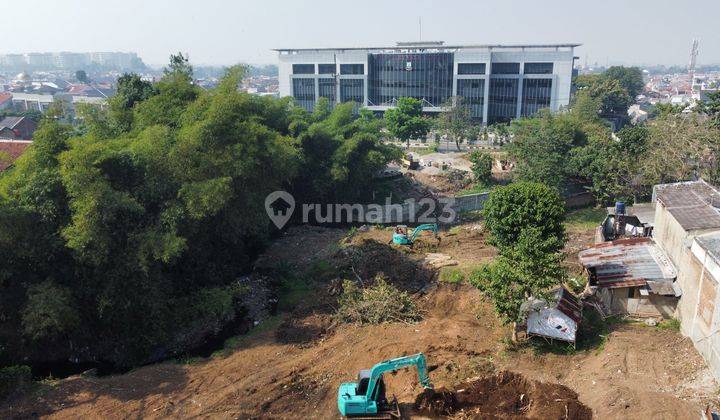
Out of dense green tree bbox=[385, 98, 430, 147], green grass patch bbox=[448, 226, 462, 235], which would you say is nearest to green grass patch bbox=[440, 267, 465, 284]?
green grass patch bbox=[448, 226, 462, 235]

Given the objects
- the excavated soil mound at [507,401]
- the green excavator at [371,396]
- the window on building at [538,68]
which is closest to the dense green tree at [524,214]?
the excavated soil mound at [507,401]

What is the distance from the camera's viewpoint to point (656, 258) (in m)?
15.9

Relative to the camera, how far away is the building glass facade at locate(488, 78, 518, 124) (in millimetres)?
55128

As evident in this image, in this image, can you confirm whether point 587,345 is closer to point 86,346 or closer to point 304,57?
point 86,346

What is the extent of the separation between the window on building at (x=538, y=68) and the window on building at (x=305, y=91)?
79.3 ft

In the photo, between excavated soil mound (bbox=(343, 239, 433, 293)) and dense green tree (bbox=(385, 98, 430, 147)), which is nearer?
excavated soil mound (bbox=(343, 239, 433, 293))

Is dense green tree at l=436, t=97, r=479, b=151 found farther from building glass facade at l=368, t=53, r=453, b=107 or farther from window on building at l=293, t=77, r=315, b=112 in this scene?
window on building at l=293, t=77, r=315, b=112

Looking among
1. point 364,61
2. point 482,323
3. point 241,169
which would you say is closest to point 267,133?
point 241,169

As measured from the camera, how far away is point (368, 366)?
540 inches

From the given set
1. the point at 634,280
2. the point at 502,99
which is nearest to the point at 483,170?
the point at 634,280

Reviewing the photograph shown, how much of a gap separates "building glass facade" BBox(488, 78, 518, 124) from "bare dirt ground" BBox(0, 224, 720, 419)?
43117 millimetres

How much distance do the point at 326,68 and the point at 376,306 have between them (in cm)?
4836

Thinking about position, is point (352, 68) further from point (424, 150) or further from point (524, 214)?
point (524, 214)

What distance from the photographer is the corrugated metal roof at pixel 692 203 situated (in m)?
14.6
